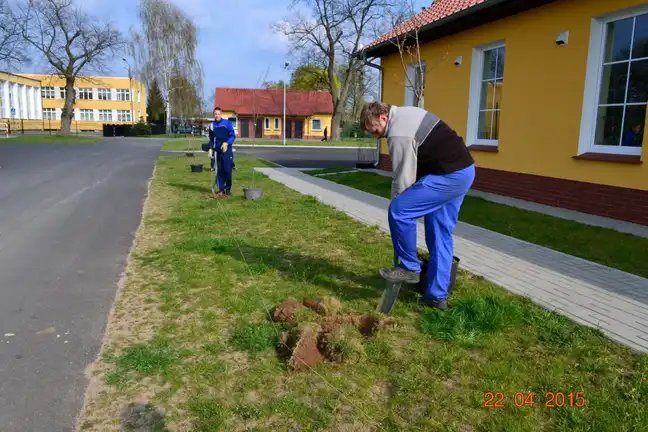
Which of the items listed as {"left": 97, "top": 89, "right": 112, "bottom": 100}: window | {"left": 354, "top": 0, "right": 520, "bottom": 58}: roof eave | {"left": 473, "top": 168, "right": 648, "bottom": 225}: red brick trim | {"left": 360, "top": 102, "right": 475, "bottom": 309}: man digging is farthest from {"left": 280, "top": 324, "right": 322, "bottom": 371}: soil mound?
{"left": 97, "top": 89, "right": 112, "bottom": 100}: window

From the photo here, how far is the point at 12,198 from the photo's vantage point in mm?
10820

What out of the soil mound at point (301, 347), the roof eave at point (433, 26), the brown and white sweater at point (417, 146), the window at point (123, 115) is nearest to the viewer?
the soil mound at point (301, 347)

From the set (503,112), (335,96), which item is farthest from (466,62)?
(335,96)

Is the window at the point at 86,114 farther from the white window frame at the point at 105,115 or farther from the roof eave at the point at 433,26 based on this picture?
the roof eave at the point at 433,26

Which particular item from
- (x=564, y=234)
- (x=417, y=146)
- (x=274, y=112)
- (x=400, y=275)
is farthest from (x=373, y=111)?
(x=274, y=112)

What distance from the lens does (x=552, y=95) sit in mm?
9617

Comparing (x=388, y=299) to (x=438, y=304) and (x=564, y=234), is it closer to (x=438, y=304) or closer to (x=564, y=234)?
(x=438, y=304)

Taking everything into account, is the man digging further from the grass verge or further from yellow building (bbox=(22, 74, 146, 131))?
yellow building (bbox=(22, 74, 146, 131))

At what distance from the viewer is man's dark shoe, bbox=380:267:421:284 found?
159 inches

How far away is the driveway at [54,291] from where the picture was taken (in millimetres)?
3023

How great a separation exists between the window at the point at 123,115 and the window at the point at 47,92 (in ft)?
35.8

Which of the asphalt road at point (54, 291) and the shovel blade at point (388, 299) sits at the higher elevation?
the shovel blade at point (388, 299)
